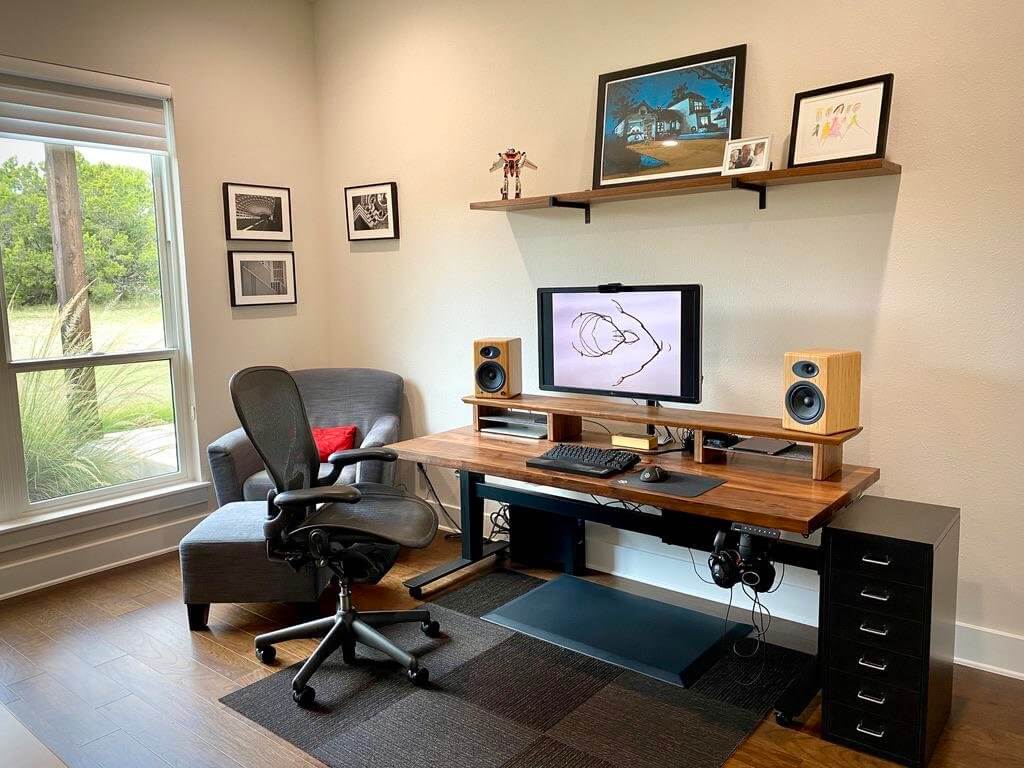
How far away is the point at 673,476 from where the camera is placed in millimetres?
2518

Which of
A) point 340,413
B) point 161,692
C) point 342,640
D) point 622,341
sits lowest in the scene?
point 161,692

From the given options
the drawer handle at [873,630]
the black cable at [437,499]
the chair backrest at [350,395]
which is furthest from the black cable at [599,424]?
the drawer handle at [873,630]

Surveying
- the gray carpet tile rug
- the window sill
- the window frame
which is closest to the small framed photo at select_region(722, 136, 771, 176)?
the gray carpet tile rug

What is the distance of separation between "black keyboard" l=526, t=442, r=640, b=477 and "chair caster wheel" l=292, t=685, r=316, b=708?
991mm

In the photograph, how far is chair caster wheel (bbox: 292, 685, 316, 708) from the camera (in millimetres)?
2416

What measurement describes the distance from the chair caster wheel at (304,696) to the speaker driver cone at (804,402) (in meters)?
1.72

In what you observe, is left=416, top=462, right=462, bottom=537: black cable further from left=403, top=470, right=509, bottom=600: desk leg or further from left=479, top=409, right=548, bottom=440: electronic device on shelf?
left=479, top=409, right=548, bottom=440: electronic device on shelf

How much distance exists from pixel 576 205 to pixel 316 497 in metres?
1.64

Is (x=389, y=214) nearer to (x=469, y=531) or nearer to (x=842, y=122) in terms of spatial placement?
(x=469, y=531)

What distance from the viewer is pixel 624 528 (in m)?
2.80

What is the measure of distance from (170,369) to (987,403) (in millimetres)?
3516

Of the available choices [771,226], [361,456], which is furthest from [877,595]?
[361,456]

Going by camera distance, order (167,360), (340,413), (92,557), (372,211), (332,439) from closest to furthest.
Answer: (92,557) < (332,439) < (167,360) < (340,413) < (372,211)

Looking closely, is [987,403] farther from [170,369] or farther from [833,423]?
[170,369]
